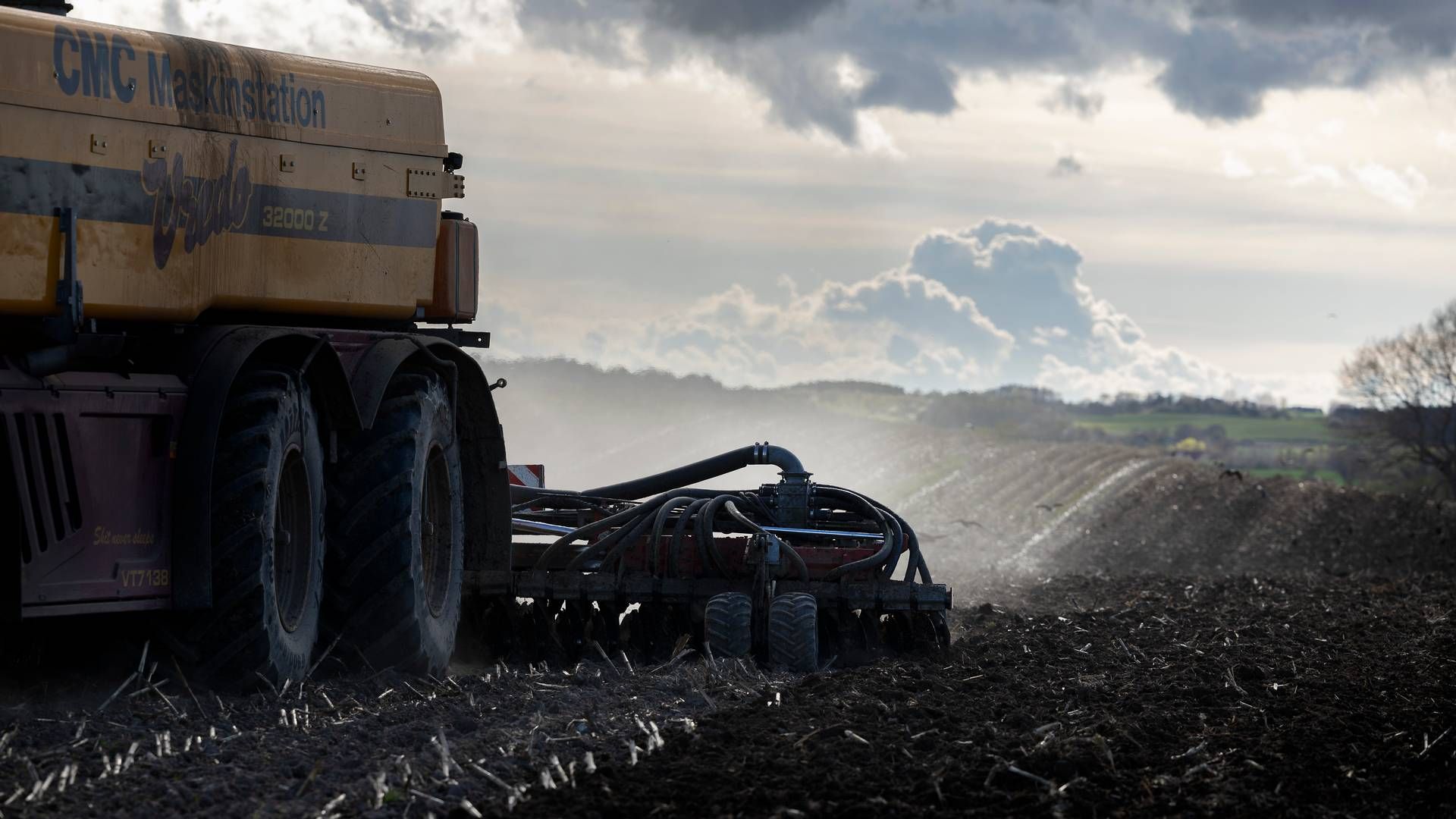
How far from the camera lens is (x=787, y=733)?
25.1 ft

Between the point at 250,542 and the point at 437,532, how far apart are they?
9.08ft

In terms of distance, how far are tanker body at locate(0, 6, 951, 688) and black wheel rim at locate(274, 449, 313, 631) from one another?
0.05 feet

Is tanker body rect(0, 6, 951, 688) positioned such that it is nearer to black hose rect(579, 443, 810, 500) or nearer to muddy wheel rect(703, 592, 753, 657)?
muddy wheel rect(703, 592, 753, 657)

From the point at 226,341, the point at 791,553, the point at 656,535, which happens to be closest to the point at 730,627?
the point at 791,553

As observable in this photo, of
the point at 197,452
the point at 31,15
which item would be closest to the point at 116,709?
the point at 197,452

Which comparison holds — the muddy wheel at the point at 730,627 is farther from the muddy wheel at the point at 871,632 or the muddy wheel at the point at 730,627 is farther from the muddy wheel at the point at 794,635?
the muddy wheel at the point at 871,632

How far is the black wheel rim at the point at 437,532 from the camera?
34.1 feet

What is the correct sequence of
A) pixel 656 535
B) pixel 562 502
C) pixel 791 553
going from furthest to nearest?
1. pixel 562 502
2. pixel 656 535
3. pixel 791 553

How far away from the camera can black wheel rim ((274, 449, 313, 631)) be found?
28.2 feet

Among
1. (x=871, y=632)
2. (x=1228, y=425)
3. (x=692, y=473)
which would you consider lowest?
(x=871, y=632)

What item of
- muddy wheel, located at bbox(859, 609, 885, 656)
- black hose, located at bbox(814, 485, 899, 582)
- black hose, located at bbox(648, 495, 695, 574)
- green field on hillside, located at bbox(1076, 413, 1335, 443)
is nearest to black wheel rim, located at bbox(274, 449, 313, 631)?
black hose, located at bbox(648, 495, 695, 574)

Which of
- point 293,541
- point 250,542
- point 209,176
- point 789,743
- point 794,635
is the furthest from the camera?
point 794,635

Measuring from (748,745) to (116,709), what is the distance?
2820 millimetres

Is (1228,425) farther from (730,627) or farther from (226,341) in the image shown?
(226,341)
